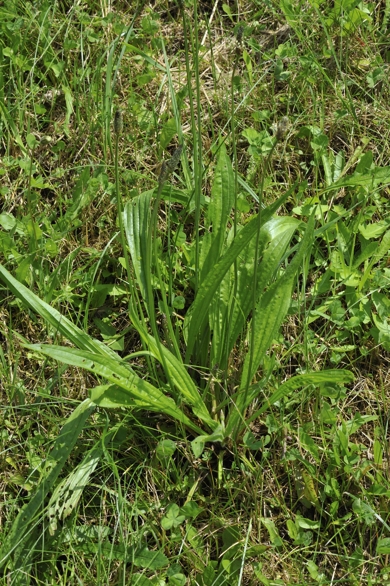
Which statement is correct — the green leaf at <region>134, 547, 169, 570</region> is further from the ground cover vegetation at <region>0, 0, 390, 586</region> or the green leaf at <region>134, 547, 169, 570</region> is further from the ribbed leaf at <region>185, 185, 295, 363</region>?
the ribbed leaf at <region>185, 185, 295, 363</region>

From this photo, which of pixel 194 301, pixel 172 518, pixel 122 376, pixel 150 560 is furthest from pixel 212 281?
pixel 150 560

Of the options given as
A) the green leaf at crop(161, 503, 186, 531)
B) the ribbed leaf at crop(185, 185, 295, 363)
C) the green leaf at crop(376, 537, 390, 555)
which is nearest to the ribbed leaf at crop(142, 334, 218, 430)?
the ribbed leaf at crop(185, 185, 295, 363)

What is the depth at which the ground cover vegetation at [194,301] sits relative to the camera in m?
2.01

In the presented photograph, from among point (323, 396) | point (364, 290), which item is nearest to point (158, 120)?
point (364, 290)

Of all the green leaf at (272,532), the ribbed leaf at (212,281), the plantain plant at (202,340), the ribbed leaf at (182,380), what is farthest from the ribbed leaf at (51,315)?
the green leaf at (272,532)

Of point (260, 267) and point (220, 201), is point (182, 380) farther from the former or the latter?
point (220, 201)

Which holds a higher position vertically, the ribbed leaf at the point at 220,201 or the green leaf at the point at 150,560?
the ribbed leaf at the point at 220,201

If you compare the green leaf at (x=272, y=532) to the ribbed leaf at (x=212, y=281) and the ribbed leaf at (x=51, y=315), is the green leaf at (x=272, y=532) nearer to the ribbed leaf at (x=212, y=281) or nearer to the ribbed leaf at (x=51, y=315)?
the ribbed leaf at (x=212, y=281)

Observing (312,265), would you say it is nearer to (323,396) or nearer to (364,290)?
(364,290)

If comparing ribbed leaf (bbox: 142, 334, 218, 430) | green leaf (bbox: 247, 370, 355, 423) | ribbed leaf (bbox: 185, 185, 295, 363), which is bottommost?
green leaf (bbox: 247, 370, 355, 423)

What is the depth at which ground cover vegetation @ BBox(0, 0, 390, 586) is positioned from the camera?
2014mm

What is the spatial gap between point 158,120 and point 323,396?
1.27 m

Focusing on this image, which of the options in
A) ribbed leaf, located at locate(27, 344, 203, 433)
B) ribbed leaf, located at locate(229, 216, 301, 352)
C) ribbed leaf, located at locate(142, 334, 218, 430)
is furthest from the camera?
ribbed leaf, located at locate(229, 216, 301, 352)

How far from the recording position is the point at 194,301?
2.16 metres
